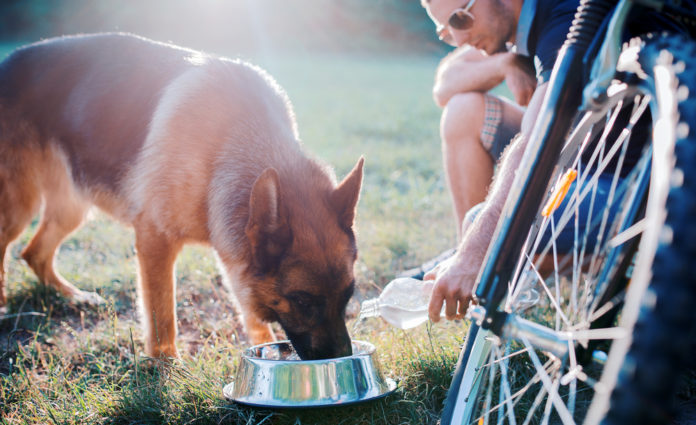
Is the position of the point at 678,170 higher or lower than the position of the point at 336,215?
higher

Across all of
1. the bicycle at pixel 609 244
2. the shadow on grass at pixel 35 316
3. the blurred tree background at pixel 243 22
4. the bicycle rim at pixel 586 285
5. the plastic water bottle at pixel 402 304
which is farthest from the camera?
the blurred tree background at pixel 243 22

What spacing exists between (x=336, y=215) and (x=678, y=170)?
1.93 meters

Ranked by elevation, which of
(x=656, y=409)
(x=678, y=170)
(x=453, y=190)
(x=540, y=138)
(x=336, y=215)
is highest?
(x=678, y=170)

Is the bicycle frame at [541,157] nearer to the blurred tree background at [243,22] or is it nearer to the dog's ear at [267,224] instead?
the dog's ear at [267,224]

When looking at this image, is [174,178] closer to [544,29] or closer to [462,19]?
[462,19]

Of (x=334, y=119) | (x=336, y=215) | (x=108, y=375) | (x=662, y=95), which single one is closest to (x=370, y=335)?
(x=336, y=215)

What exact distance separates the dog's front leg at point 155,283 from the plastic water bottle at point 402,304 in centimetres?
123

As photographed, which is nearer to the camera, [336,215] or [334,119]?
[336,215]

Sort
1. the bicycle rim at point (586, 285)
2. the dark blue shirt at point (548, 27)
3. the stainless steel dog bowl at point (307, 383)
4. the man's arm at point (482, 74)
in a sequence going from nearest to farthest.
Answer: the bicycle rim at point (586, 285), the stainless steel dog bowl at point (307, 383), the dark blue shirt at point (548, 27), the man's arm at point (482, 74)

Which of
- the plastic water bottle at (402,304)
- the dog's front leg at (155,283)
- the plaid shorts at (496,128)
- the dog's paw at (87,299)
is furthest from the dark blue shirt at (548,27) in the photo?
the dog's paw at (87,299)

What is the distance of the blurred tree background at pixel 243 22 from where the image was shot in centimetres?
2394

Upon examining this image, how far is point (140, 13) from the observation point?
25906 millimetres

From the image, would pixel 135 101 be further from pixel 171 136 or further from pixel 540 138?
pixel 540 138

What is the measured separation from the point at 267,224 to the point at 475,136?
1.78 m
